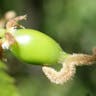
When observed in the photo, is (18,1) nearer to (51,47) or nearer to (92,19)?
(92,19)

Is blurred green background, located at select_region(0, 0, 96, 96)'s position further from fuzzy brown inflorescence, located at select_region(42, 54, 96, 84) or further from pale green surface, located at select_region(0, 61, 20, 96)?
fuzzy brown inflorescence, located at select_region(42, 54, 96, 84)

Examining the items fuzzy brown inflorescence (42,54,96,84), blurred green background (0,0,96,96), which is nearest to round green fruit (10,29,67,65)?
fuzzy brown inflorescence (42,54,96,84)

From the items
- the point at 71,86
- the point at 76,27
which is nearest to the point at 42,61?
the point at 71,86

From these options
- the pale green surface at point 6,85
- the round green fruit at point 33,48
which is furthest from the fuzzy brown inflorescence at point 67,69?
the pale green surface at point 6,85

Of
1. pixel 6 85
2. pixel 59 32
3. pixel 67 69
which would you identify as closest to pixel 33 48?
pixel 67 69

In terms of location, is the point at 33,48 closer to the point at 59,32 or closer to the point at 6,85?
the point at 6,85

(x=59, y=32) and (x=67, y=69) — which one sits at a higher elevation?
(x=67, y=69)

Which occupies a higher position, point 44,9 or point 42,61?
point 42,61
